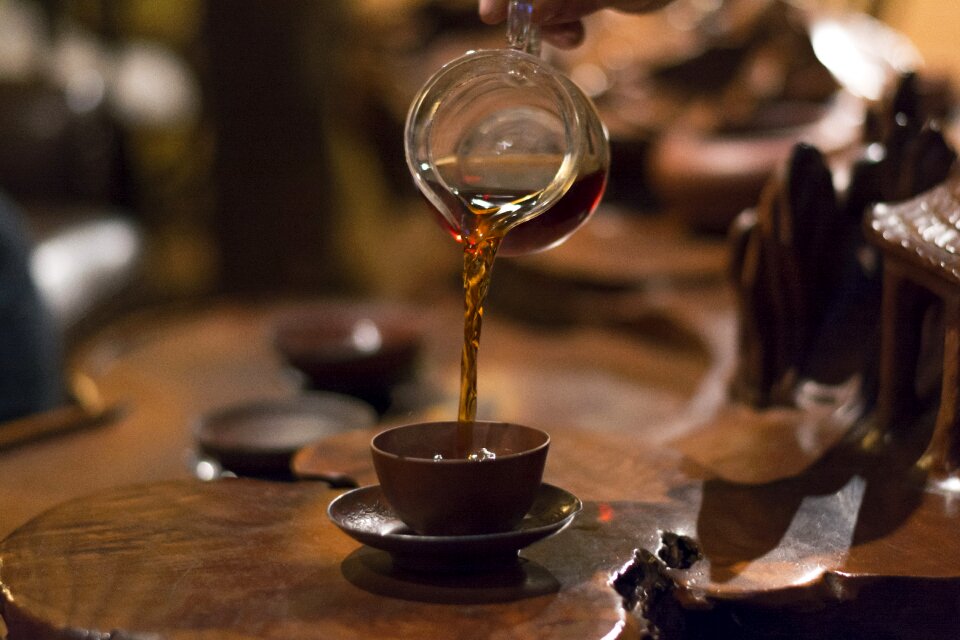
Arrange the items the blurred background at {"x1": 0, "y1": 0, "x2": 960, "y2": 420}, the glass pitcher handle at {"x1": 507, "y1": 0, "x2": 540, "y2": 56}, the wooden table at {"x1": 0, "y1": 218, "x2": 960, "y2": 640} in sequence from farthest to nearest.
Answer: the blurred background at {"x1": 0, "y1": 0, "x2": 960, "y2": 420} < the glass pitcher handle at {"x1": 507, "y1": 0, "x2": 540, "y2": 56} < the wooden table at {"x1": 0, "y1": 218, "x2": 960, "y2": 640}

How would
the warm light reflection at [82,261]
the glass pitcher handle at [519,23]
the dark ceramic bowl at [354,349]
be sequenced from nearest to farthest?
the glass pitcher handle at [519,23], the dark ceramic bowl at [354,349], the warm light reflection at [82,261]

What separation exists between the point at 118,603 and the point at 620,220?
2.99 m

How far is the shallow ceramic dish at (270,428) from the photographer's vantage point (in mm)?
1642

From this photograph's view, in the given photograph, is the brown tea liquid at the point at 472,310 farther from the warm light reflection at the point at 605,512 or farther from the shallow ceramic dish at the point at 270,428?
the shallow ceramic dish at the point at 270,428

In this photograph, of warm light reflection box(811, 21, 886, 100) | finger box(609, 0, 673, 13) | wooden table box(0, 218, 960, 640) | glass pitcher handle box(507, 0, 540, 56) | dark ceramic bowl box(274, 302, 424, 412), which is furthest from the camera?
warm light reflection box(811, 21, 886, 100)

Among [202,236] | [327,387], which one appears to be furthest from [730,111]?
[202,236]

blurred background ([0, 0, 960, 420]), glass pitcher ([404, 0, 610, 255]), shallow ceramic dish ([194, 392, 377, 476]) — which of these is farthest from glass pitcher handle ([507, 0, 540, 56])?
blurred background ([0, 0, 960, 420])

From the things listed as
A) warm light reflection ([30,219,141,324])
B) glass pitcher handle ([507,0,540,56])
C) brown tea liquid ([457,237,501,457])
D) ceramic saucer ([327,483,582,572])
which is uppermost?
glass pitcher handle ([507,0,540,56])

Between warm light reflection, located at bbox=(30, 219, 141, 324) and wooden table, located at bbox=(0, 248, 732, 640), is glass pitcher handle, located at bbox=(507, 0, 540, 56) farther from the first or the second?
warm light reflection, located at bbox=(30, 219, 141, 324)

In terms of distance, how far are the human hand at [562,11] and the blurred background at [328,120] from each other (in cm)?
148

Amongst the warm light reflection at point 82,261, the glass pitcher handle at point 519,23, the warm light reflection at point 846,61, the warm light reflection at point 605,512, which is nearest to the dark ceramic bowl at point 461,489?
the warm light reflection at point 605,512

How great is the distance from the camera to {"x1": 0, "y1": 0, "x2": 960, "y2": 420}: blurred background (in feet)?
11.3

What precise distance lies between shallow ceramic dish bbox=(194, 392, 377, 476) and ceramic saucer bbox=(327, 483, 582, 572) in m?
0.54

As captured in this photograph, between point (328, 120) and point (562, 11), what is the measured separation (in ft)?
11.4
